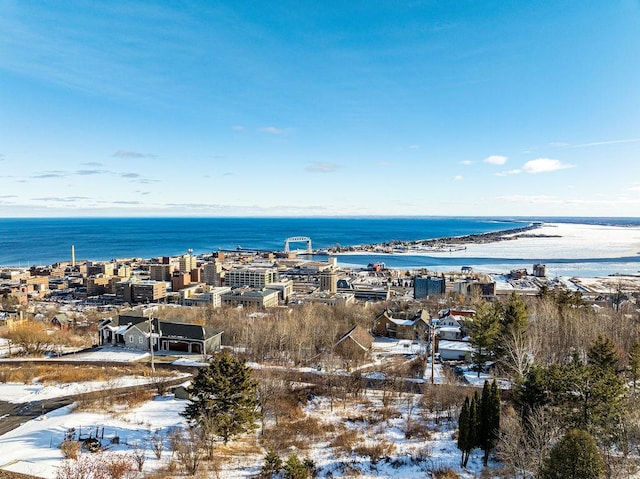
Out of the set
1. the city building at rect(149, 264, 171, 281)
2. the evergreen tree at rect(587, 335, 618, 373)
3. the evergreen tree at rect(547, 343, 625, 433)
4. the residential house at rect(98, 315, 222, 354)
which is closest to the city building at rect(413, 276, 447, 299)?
the residential house at rect(98, 315, 222, 354)

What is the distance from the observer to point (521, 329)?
2800cm

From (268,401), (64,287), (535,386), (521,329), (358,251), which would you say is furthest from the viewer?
(358,251)

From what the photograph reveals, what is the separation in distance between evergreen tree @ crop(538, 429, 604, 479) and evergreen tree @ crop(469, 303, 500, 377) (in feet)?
52.5

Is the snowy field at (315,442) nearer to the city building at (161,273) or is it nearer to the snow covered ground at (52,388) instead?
the snow covered ground at (52,388)

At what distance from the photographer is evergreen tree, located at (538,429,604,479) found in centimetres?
1086

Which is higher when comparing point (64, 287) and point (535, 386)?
point (535, 386)

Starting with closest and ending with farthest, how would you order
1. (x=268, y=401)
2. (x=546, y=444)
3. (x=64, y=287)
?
(x=546, y=444) → (x=268, y=401) → (x=64, y=287)

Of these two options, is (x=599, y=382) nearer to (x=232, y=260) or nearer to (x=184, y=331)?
(x=184, y=331)

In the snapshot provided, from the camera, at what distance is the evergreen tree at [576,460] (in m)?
10.9

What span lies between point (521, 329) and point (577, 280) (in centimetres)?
6684

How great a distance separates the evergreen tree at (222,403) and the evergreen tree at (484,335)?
1648cm

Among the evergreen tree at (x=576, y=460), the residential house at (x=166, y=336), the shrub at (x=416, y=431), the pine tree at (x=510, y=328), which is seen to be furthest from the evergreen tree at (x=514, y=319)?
the residential house at (x=166, y=336)

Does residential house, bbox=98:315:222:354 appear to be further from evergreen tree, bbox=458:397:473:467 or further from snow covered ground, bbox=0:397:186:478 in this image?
evergreen tree, bbox=458:397:473:467

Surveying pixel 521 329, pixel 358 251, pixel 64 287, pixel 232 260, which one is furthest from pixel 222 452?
pixel 358 251
